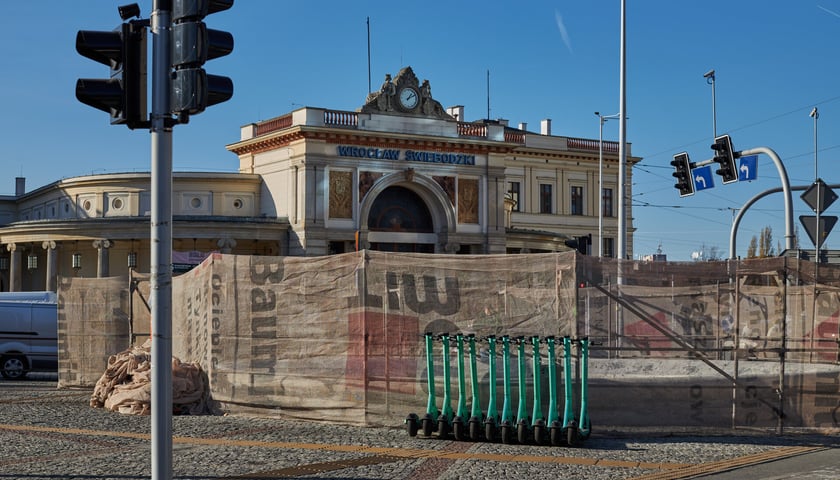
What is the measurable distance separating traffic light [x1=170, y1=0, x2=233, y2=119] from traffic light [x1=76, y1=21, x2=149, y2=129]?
0.27 metres

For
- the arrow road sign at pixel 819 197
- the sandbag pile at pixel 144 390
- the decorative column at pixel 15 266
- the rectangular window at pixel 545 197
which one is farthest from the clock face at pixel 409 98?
the sandbag pile at pixel 144 390

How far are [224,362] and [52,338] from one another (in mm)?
12371

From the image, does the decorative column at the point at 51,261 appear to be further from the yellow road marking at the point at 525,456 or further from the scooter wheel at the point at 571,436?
the scooter wheel at the point at 571,436

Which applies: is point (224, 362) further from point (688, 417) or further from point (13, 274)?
point (13, 274)

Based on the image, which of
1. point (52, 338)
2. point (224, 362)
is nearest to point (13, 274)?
point (52, 338)

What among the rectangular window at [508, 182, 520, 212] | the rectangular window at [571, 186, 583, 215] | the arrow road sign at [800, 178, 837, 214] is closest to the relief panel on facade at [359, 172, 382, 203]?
the rectangular window at [508, 182, 520, 212]

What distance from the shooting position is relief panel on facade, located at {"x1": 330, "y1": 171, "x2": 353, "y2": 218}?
192 feet

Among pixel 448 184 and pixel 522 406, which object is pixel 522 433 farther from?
pixel 448 184

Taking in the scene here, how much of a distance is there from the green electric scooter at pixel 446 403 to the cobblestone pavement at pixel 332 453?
0.22 meters

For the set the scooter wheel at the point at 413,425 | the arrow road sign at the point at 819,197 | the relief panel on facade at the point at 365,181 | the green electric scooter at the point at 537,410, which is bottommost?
the scooter wheel at the point at 413,425

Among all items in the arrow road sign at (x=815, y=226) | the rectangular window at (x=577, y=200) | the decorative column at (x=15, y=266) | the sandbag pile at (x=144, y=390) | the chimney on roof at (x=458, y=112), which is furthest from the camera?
the rectangular window at (x=577, y=200)

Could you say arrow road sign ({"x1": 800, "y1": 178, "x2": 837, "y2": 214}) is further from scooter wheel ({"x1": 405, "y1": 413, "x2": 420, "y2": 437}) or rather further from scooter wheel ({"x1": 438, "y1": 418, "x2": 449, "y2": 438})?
scooter wheel ({"x1": 405, "y1": 413, "x2": 420, "y2": 437})

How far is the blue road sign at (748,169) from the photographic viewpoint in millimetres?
28609

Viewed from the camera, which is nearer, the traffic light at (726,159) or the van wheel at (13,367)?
the van wheel at (13,367)
